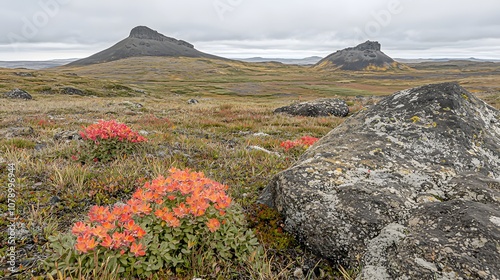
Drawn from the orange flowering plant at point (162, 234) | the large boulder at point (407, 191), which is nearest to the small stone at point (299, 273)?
the large boulder at point (407, 191)

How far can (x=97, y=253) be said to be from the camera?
2.88 meters

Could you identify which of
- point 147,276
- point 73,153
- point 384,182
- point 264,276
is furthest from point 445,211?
point 73,153

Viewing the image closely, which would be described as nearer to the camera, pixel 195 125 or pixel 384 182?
pixel 384 182

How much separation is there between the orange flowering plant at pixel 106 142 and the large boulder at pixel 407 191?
159 inches

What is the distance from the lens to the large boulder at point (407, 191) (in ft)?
9.66

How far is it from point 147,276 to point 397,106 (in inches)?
218

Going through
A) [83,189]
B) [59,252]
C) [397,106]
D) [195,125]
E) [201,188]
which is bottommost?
[195,125]

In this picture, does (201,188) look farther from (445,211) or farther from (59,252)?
(445,211)

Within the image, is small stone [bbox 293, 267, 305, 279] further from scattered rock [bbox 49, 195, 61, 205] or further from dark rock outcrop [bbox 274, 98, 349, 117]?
dark rock outcrop [bbox 274, 98, 349, 117]

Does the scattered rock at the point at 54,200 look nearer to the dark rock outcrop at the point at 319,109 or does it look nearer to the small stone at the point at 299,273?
the small stone at the point at 299,273

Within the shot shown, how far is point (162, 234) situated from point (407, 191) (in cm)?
319

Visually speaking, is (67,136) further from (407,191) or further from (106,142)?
(407,191)

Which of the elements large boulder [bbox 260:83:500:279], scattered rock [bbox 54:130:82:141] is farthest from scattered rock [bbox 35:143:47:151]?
large boulder [bbox 260:83:500:279]

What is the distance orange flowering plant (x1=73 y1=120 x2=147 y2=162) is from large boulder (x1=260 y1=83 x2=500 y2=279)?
13.3ft
